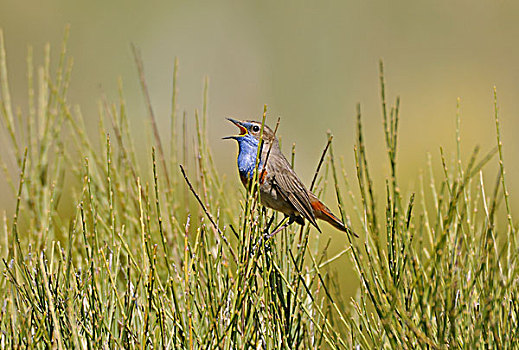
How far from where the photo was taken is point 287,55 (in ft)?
39.5

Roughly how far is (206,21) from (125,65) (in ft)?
6.21

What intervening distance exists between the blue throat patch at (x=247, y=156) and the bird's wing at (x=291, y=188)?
0.17 feet

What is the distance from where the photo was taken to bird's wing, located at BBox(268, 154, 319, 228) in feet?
6.49

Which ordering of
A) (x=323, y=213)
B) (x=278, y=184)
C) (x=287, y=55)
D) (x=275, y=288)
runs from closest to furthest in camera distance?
(x=275, y=288), (x=278, y=184), (x=323, y=213), (x=287, y=55)

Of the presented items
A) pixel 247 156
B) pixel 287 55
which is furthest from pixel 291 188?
pixel 287 55

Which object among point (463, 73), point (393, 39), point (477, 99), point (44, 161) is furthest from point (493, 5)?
point (44, 161)

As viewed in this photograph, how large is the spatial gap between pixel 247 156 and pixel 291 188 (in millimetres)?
152

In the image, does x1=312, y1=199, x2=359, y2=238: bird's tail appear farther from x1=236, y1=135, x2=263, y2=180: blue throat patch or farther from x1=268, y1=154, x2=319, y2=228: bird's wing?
x1=236, y1=135, x2=263, y2=180: blue throat patch

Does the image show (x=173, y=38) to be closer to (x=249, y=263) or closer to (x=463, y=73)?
(x=463, y=73)

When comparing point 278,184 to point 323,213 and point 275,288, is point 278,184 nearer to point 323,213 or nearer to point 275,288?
point 323,213

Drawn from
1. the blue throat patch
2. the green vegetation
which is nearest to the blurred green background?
the blue throat patch

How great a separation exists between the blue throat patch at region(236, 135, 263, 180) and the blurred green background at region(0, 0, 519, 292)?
580 centimetres

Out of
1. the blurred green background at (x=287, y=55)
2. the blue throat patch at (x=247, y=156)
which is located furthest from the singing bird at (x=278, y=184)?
the blurred green background at (x=287, y=55)

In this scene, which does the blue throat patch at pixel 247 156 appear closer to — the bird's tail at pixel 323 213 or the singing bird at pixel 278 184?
the singing bird at pixel 278 184
